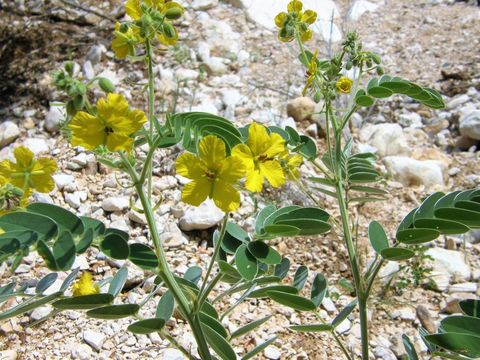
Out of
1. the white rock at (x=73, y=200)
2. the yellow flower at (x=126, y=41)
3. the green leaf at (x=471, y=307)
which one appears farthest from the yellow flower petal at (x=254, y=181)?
the white rock at (x=73, y=200)

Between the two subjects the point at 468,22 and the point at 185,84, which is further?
the point at 468,22

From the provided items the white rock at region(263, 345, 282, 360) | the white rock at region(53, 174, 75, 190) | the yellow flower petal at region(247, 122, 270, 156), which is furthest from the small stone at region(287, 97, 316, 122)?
the yellow flower petal at region(247, 122, 270, 156)

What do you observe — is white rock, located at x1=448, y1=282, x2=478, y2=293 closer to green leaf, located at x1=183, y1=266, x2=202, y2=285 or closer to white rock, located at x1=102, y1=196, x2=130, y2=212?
green leaf, located at x1=183, y1=266, x2=202, y2=285

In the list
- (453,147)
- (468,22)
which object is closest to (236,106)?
(453,147)

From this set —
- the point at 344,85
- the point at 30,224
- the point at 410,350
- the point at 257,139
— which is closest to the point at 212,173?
the point at 257,139

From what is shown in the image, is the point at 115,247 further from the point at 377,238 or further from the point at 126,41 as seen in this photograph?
the point at 377,238

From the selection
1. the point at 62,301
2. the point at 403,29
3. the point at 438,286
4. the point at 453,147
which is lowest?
the point at 62,301

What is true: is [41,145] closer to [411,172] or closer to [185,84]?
[185,84]
